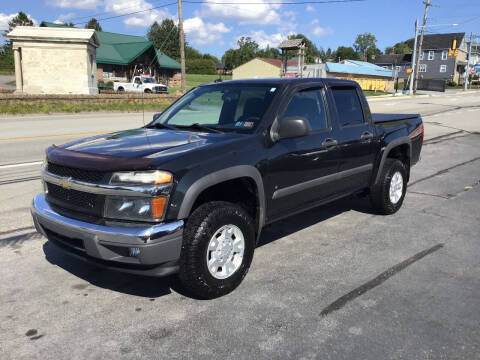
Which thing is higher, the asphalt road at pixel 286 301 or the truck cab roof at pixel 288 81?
the truck cab roof at pixel 288 81

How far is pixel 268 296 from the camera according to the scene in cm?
351

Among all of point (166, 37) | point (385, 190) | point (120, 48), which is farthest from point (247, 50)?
point (385, 190)

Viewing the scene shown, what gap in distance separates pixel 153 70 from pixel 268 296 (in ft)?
188

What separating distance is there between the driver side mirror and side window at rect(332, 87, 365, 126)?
1100 mm

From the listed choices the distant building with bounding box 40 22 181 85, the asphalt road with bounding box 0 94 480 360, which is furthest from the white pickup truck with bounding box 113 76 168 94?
the asphalt road with bounding box 0 94 480 360

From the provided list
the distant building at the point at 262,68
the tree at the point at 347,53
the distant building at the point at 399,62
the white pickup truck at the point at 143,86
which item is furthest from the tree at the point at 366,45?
the white pickup truck at the point at 143,86

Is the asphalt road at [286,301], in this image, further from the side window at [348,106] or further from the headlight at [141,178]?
the side window at [348,106]

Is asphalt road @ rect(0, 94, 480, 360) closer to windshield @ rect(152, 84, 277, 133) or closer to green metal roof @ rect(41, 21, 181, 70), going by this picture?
windshield @ rect(152, 84, 277, 133)

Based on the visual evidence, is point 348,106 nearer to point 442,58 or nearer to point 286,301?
point 286,301

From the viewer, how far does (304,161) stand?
416cm

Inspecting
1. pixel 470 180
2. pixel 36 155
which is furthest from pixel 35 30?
pixel 470 180

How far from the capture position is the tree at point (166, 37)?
106 m

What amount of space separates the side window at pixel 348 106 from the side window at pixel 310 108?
300 millimetres

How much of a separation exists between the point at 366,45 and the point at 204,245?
16515cm
